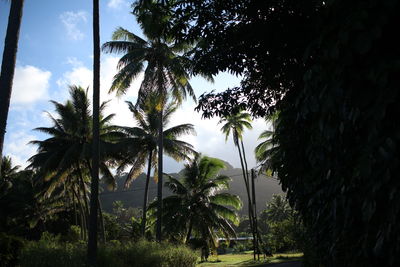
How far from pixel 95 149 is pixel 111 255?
4103 mm

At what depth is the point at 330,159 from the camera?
3.06 metres

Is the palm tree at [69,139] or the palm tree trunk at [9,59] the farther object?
the palm tree at [69,139]

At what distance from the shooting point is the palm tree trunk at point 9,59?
28.4 feet

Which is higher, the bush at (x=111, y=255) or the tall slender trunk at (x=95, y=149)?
the tall slender trunk at (x=95, y=149)

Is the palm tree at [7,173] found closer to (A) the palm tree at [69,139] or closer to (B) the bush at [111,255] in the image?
(A) the palm tree at [69,139]

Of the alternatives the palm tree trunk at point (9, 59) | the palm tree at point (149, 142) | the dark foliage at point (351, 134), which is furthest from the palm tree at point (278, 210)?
the dark foliage at point (351, 134)

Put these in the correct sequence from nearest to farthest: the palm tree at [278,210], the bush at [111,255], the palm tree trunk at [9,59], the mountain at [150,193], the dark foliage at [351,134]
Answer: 1. the dark foliage at [351,134]
2. the palm tree trunk at [9,59]
3. the bush at [111,255]
4. the palm tree at [278,210]
5. the mountain at [150,193]

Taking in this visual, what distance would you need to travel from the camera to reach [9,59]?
8.95 meters

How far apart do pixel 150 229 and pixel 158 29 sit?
3044cm

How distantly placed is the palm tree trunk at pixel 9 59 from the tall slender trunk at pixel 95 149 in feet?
A: 12.7

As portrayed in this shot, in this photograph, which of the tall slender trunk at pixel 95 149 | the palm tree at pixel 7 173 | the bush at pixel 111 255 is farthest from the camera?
the palm tree at pixel 7 173

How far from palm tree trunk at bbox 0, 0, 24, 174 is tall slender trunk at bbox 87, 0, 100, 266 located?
3873 millimetres

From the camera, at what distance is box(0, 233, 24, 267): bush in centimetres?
1074

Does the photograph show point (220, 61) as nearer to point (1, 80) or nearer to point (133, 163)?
point (1, 80)
